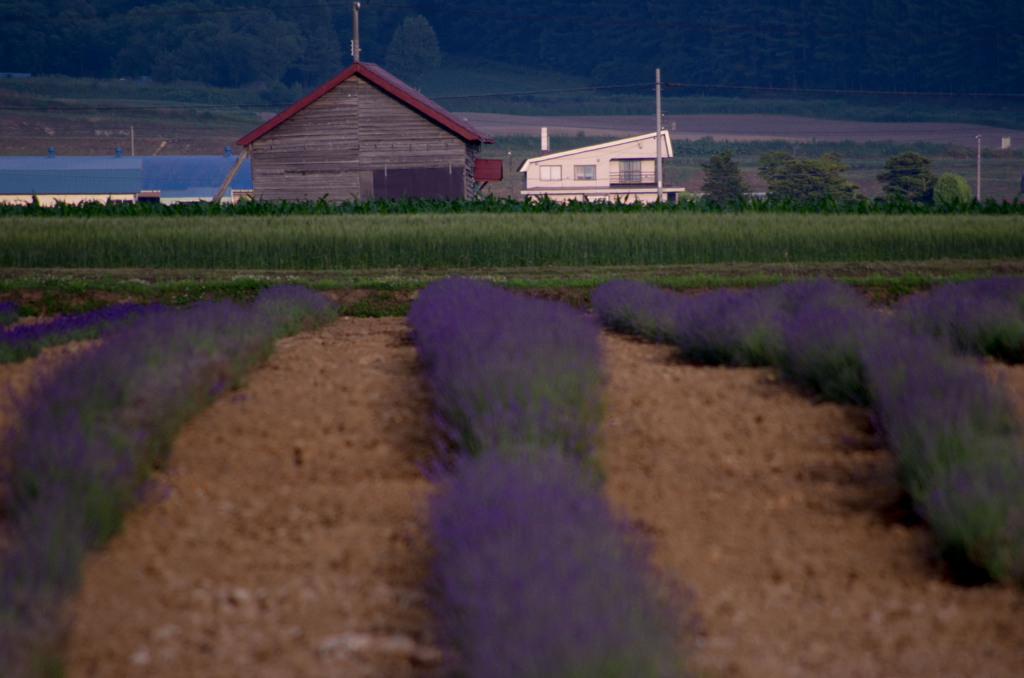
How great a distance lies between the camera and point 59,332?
787 cm

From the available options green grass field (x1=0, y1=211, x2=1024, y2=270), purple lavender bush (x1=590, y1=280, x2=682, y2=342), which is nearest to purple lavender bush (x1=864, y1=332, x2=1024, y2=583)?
purple lavender bush (x1=590, y1=280, x2=682, y2=342)

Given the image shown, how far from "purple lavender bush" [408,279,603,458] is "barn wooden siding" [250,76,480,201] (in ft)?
64.9

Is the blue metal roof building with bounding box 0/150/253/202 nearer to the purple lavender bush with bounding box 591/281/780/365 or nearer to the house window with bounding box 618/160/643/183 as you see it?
the house window with bounding box 618/160/643/183

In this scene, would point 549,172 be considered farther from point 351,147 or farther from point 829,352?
point 829,352

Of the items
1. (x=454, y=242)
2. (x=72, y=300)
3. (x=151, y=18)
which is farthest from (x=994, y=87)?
(x=72, y=300)

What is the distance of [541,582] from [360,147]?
24.1 metres

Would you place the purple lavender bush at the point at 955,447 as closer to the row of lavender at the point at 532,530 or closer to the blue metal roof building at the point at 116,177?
the row of lavender at the point at 532,530

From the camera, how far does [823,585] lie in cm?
337

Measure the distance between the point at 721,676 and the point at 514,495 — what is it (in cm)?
83

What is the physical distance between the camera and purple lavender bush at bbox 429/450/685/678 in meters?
2.02

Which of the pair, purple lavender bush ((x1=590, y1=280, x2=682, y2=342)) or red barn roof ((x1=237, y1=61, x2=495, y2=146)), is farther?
red barn roof ((x1=237, y1=61, x2=495, y2=146))

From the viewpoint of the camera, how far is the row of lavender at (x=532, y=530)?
206 cm

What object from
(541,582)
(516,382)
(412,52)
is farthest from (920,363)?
(412,52)

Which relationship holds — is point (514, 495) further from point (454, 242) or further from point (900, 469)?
point (454, 242)
